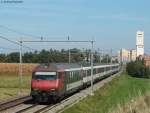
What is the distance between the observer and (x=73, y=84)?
1758 inches

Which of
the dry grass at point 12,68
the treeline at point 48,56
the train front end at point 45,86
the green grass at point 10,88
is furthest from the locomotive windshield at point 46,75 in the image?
the dry grass at point 12,68

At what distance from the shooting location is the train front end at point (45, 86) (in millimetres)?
35406

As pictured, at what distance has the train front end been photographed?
35406 mm

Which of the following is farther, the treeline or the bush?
the bush

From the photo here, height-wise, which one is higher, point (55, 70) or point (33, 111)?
point (55, 70)

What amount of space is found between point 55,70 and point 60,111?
21.3 ft

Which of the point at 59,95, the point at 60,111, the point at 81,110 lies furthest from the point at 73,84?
the point at 60,111

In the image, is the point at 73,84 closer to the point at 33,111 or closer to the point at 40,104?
the point at 40,104

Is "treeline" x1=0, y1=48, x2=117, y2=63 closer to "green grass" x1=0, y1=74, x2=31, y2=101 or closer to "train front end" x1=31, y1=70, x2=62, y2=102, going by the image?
"green grass" x1=0, y1=74, x2=31, y2=101

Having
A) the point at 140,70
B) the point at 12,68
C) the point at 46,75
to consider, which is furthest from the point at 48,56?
the point at 46,75

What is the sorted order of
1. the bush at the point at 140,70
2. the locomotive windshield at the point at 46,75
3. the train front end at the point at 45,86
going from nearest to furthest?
1. the train front end at the point at 45,86
2. the locomotive windshield at the point at 46,75
3. the bush at the point at 140,70

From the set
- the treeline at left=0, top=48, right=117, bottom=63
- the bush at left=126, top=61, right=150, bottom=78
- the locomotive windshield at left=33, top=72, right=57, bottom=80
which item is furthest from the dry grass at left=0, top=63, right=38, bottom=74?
the locomotive windshield at left=33, top=72, right=57, bottom=80

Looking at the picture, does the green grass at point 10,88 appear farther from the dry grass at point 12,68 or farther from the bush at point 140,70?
the bush at point 140,70

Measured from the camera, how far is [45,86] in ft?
116
